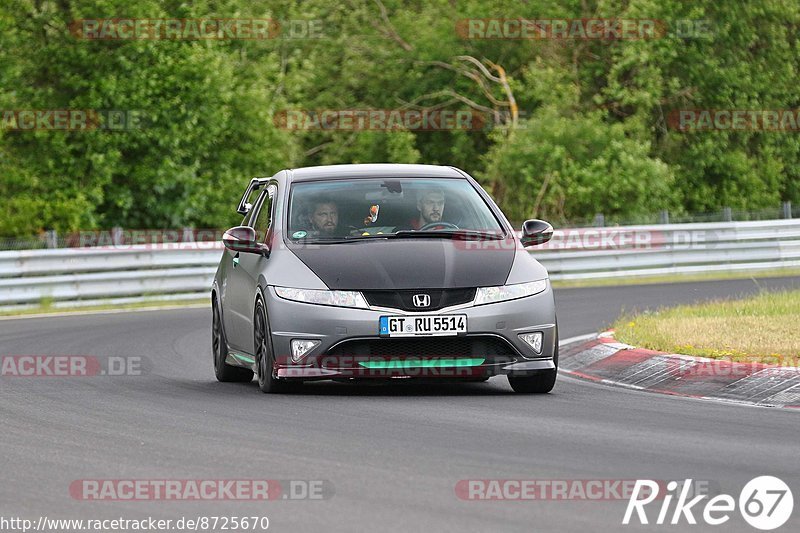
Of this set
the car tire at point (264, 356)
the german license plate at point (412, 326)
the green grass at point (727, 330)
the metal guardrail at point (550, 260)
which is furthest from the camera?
the metal guardrail at point (550, 260)

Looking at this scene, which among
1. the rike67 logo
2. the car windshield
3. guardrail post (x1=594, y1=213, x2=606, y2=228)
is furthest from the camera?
guardrail post (x1=594, y1=213, x2=606, y2=228)

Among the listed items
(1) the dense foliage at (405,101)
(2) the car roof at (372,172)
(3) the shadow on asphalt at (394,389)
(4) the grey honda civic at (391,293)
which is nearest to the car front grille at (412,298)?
(4) the grey honda civic at (391,293)

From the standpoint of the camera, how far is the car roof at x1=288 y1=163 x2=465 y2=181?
1268 cm

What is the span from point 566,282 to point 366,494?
22.5 meters

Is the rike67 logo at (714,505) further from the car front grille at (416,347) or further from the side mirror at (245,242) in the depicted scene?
the side mirror at (245,242)

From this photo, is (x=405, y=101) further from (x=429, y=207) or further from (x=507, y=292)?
(x=507, y=292)

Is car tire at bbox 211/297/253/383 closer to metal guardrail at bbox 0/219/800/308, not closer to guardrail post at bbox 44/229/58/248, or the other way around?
metal guardrail at bbox 0/219/800/308

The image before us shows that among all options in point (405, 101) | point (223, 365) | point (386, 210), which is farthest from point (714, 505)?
point (405, 101)

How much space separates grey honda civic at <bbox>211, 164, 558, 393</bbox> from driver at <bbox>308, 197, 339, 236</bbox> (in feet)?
0.03

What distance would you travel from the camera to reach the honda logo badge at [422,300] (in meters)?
11.1

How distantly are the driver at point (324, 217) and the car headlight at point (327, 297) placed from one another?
879 mm

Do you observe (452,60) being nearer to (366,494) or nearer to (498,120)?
(498,120)

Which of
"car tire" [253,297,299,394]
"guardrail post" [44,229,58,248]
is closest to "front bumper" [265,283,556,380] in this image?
"car tire" [253,297,299,394]

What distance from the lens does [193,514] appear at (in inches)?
264
